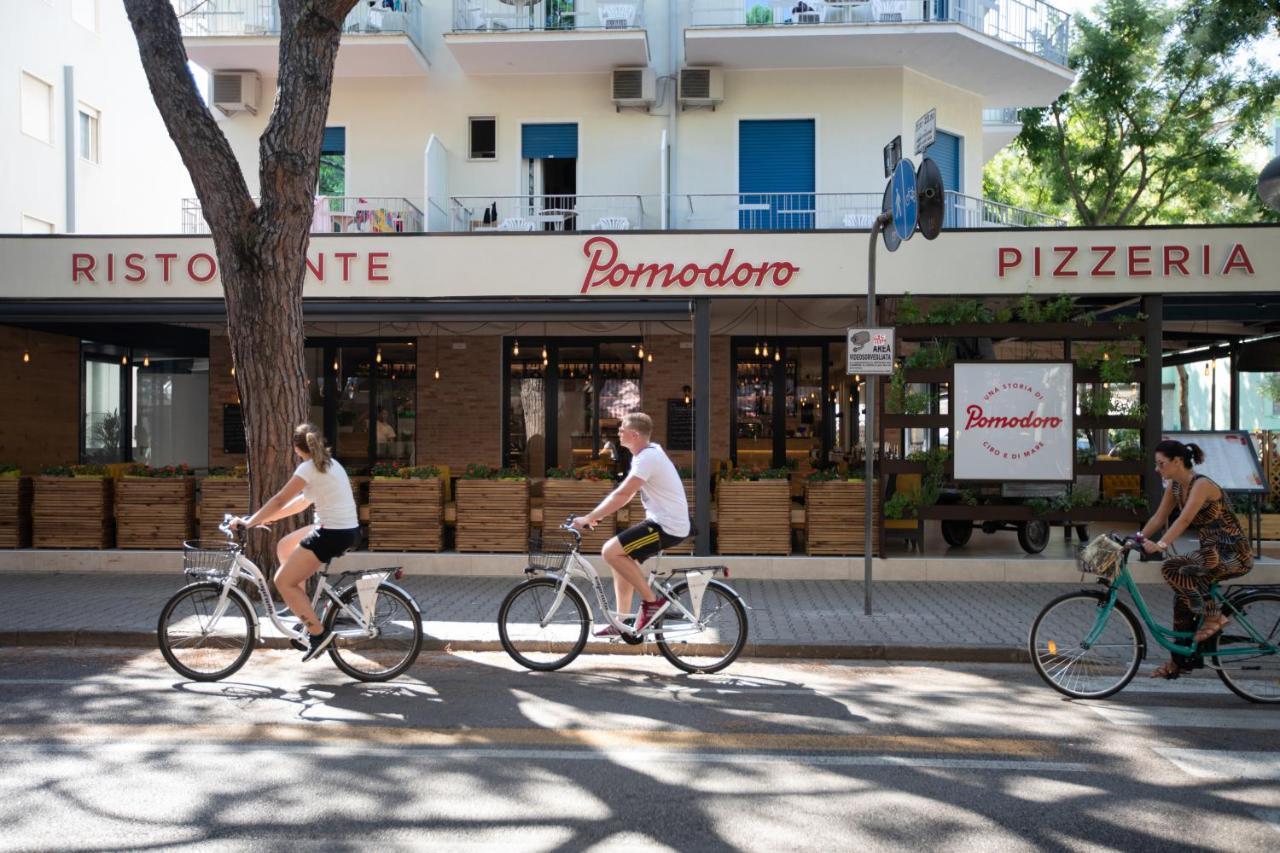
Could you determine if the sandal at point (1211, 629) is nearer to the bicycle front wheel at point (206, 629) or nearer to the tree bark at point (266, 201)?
the bicycle front wheel at point (206, 629)

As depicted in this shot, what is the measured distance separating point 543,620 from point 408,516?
219 inches

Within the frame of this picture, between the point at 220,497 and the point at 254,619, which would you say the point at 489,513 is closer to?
the point at 220,497

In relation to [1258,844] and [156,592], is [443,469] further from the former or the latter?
[1258,844]

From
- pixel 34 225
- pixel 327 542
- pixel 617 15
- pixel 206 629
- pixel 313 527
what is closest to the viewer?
pixel 327 542

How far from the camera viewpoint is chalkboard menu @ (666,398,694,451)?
1722cm

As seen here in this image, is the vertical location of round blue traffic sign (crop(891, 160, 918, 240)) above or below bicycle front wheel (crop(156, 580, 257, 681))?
above

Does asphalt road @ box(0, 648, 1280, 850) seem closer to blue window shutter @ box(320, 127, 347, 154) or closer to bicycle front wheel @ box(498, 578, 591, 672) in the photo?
bicycle front wheel @ box(498, 578, 591, 672)

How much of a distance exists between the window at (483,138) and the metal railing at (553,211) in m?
0.75

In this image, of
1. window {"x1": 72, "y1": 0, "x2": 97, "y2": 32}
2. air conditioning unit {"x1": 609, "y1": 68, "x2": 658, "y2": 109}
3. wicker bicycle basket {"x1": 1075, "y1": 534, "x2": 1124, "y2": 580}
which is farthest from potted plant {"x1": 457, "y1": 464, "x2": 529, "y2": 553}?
window {"x1": 72, "y1": 0, "x2": 97, "y2": 32}

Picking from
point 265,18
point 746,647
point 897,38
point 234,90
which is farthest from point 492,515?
point 265,18

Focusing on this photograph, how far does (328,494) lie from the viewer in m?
7.40

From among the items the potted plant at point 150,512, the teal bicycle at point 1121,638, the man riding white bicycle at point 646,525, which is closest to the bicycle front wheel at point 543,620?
the man riding white bicycle at point 646,525

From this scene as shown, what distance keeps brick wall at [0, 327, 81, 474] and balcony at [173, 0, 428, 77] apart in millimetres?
5079

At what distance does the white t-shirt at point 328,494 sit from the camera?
7379mm
